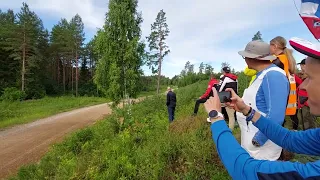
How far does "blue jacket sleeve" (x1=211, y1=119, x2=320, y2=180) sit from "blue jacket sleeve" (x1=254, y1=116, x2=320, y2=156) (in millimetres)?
574

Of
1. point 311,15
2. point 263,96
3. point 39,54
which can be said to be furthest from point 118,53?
point 39,54

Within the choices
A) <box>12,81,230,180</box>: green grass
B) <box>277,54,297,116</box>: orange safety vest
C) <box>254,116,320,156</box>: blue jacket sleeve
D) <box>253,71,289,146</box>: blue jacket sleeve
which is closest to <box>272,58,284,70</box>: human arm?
<box>277,54,297,116</box>: orange safety vest

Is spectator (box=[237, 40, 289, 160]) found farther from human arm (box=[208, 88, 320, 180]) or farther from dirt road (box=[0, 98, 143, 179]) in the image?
dirt road (box=[0, 98, 143, 179])

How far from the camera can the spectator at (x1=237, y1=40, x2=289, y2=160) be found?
2.40 m

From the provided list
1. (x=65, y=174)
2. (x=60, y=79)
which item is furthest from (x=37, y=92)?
(x=65, y=174)

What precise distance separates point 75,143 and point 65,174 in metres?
3.37

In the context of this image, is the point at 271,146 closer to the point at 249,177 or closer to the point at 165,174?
the point at 249,177

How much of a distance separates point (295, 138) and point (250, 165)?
0.78m

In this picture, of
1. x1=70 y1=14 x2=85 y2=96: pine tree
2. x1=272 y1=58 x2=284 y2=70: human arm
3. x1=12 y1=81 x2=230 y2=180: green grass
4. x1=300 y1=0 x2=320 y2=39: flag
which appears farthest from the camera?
x1=70 y1=14 x2=85 y2=96: pine tree

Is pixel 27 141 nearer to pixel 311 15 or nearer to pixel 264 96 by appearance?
pixel 264 96

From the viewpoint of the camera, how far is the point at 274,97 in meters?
2.40

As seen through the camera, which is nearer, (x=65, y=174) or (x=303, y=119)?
(x=303, y=119)

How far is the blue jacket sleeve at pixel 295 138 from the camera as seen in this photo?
1560 mm

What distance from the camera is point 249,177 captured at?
1.13m
